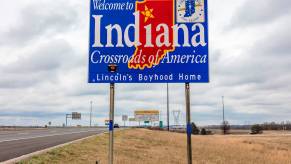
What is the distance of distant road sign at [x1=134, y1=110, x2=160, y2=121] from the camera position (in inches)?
4488

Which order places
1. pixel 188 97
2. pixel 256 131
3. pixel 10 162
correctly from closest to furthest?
pixel 188 97 < pixel 10 162 < pixel 256 131

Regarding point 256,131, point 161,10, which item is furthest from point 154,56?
point 256,131

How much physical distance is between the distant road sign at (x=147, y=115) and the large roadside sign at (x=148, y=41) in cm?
10479

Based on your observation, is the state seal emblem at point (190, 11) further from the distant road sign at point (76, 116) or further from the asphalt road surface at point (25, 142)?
the distant road sign at point (76, 116)

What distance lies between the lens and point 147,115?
115 meters

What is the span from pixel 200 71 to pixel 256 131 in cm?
9719

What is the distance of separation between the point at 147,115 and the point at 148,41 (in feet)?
347

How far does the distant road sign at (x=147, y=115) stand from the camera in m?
114

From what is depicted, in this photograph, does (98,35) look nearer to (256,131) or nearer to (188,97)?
(188,97)

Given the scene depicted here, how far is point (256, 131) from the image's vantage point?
103 meters

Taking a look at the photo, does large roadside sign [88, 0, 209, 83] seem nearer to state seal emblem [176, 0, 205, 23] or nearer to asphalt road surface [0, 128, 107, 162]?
state seal emblem [176, 0, 205, 23]

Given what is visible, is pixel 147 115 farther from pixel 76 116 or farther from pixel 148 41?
pixel 148 41

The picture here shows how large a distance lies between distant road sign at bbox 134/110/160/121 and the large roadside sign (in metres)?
105

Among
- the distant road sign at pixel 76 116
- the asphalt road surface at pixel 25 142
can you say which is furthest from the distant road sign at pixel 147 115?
the asphalt road surface at pixel 25 142
